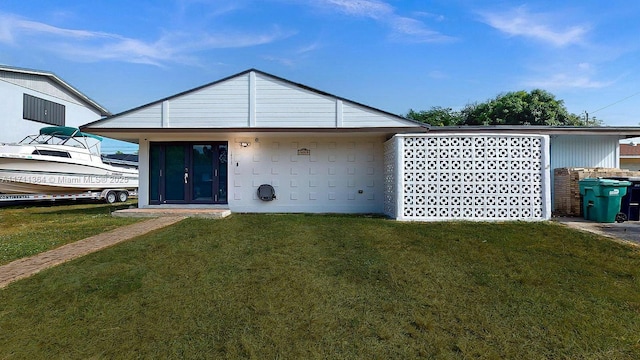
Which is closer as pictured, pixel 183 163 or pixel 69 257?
pixel 69 257

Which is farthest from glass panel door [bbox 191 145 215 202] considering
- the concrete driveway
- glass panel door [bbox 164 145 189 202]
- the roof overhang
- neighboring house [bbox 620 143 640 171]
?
neighboring house [bbox 620 143 640 171]

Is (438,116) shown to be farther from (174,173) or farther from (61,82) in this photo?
(61,82)

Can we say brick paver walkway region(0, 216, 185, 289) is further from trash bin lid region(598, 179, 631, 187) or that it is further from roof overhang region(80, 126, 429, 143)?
trash bin lid region(598, 179, 631, 187)

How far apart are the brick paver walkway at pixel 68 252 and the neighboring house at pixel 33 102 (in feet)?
49.7

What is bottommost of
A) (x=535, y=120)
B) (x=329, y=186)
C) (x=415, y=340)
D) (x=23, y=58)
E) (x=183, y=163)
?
(x=415, y=340)

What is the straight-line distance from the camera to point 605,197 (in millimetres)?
8141

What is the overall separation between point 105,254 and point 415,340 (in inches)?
191

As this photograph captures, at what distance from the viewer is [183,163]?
35.2 ft

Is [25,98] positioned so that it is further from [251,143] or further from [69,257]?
[69,257]

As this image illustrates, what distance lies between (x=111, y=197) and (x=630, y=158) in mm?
30708

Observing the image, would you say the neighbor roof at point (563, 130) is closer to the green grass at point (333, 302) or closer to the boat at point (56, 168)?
the green grass at point (333, 302)

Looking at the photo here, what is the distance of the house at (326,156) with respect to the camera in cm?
836

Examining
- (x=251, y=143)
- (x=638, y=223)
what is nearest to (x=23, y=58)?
(x=251, y=143)

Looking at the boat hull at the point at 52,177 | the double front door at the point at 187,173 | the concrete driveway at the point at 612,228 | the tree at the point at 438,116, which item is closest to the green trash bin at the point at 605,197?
the concrete driveway at the point at 612,228
